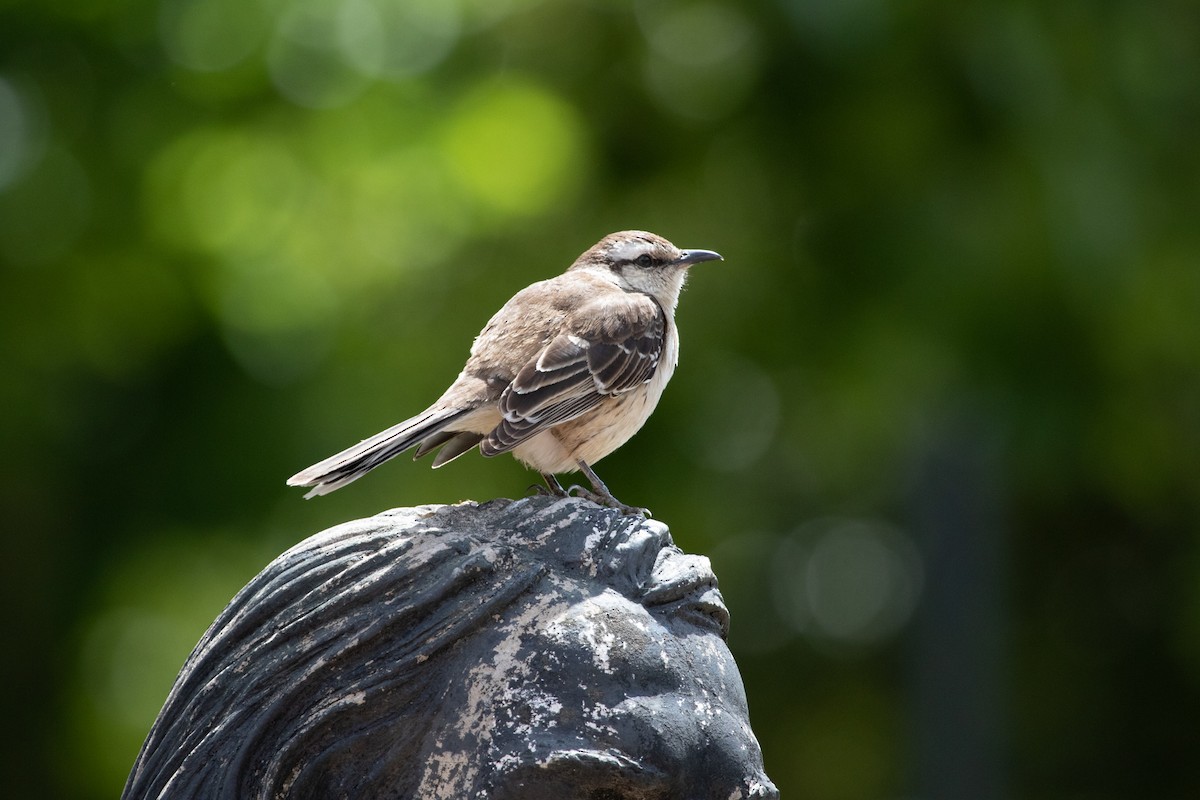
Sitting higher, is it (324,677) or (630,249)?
(324,677)

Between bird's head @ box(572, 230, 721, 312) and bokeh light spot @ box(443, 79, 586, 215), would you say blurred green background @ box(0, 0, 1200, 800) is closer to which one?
bokeh light spot @ box(443, 79, 586, 215)

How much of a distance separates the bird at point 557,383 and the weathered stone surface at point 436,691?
1.48 metres

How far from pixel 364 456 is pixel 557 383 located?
110cm

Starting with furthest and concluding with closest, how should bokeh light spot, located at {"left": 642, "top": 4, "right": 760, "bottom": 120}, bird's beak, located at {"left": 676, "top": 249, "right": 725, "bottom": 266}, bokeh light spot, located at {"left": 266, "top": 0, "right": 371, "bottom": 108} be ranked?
bokeh light spot, located at {"left": 642, "top": 4, "right": 760, "bottom": 120} < bokeh light spot, located at {"left": 266, "top": 0, "right": 371, "bottom": 108} < bird's beak, located at {"left": 676, "top": 249, "right": 725, "bottom": 266}

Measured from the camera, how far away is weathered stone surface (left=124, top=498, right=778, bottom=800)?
2.55 metres

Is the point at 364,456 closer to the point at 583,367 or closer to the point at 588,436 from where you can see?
the point at 583,367

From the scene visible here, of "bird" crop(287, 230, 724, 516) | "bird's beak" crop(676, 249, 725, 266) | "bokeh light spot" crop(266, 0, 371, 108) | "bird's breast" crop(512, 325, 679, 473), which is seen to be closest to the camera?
"bird" crop(287, 230, 724, 516)

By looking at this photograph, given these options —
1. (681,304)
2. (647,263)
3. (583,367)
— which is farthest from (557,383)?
(681,304)

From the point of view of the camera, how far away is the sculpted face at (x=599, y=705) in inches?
100

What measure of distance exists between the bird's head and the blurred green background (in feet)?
6.31

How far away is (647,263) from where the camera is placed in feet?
20.3

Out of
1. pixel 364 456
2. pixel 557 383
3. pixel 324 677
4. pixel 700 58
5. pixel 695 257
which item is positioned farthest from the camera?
pixel 700 58

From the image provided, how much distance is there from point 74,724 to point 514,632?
6.44m

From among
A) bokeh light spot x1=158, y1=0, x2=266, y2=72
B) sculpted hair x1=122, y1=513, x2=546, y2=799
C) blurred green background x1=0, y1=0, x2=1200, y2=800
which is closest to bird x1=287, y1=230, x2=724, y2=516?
sculpted hair x1=122, y1=513, x2=546, y2=799
